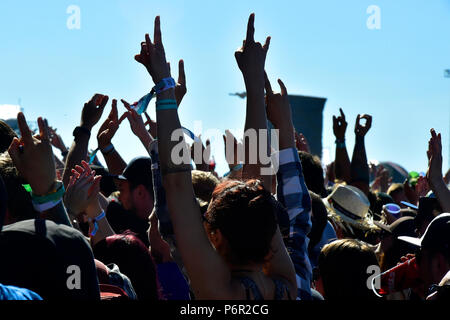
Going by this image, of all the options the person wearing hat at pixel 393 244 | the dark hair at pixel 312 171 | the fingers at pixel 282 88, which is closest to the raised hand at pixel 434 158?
the person wearing hat at pixel 393 244

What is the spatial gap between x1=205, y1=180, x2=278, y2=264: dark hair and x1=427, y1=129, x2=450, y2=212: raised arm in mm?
2173

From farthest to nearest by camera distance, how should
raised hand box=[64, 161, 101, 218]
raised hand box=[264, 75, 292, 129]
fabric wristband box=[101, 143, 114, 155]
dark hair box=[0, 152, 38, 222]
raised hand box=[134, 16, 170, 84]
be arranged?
fabric wristband box=[101, 143, 114, 155]
raised hand box=[64, 161, 101, 218]
raised hand box=[264, 75, 292, 129]
dark hair box=[0, 152, 38, 222]
raised hand box=[134, 16, 170, 84]

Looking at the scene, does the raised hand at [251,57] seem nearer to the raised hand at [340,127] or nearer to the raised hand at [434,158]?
the raised hand at [434,158]

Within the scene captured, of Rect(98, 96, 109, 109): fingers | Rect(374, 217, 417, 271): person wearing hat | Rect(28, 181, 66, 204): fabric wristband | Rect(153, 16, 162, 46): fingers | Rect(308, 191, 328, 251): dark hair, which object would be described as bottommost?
Rect(374, 217, 417, 271): person wearing hat

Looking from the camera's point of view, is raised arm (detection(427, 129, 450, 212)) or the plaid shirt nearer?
the plaid shirt

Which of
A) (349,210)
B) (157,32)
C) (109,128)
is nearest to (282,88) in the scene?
(157,32)

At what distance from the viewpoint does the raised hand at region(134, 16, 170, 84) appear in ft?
8.24

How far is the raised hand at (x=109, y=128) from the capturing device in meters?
5.24

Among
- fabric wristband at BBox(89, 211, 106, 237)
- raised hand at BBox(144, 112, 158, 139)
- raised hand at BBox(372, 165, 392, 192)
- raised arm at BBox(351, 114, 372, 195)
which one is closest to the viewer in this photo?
fabric wristband at BBox(89, 211, 106, 237)

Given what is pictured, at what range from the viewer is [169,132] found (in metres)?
2.33

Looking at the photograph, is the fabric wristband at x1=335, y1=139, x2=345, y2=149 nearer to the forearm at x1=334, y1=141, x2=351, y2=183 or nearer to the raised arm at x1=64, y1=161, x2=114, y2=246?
the forearm at x1=334, y1=141, x2=351, y2=183

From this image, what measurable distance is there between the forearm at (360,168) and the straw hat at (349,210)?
1.32m

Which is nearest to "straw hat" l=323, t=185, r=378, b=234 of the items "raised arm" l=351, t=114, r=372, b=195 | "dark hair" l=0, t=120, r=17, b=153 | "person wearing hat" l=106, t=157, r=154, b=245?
"raised arm" l=351, t=114, r=372, b=195
